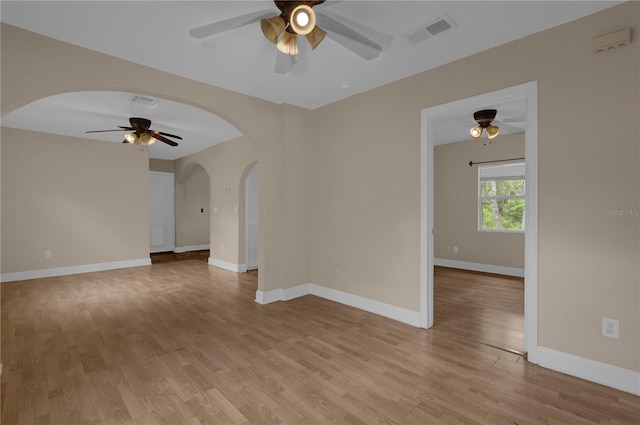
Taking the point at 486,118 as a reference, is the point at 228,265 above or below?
below

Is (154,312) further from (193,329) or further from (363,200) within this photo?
(363,200)

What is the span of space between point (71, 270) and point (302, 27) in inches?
259

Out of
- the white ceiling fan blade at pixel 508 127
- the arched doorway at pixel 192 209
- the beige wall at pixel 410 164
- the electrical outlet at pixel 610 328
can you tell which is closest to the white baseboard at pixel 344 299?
the beige wall at pixel 410 164

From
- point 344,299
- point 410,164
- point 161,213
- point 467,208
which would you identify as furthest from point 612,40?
point 161,213

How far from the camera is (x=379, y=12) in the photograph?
227 centimetres

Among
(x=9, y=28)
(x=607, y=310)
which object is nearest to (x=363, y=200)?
(x=607, y=310)

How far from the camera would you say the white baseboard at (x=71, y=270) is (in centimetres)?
540

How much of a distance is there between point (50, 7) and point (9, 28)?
517mm

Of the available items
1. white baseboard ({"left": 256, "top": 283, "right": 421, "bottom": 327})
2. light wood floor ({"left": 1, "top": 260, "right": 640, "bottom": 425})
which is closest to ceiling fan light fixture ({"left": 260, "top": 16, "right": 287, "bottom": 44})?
light wood floor ({"left": 1, "top": 260, "right": 640, "bottom": 425})

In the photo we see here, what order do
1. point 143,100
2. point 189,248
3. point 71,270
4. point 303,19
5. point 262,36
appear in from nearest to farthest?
point 303,19 < point 262,36 < point 143,100 < point 71,270 < point 189,248

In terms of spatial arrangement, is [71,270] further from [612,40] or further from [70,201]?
[612,40]

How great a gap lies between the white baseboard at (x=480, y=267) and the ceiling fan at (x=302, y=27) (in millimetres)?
5154

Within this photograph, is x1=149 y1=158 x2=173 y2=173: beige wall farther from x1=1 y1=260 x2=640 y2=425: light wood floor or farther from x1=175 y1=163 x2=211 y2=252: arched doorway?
x1=1 y1=260 x2=640 y2=425: light wood floor

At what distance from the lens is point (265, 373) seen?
237 centimetres
